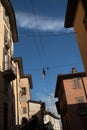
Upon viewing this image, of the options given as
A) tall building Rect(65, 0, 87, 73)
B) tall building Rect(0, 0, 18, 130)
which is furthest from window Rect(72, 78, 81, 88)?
tall building Rect(65, 0, 87, 73)

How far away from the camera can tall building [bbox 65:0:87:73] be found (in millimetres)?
12222

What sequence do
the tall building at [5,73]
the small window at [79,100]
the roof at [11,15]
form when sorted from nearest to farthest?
the tall building at [5,73] → the roof at [11,15] → the small window at [79,100]

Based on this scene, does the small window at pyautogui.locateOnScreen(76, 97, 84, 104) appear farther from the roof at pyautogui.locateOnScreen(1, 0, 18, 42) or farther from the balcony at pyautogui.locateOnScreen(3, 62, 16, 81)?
the balcony at pyautogui.locateOnScreen(3, 62, 16, 81)

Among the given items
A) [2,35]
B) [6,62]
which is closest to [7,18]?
[2,35]

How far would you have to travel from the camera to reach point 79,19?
13391 millimetres

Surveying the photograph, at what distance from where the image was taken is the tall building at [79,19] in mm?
12222

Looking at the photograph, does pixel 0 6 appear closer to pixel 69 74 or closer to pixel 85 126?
pixel 69 74

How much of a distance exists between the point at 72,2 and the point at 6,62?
31.5 feet

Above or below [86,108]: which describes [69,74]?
above

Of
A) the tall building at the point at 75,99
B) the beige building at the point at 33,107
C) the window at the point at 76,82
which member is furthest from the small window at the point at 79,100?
the beige building at the point at 33,107

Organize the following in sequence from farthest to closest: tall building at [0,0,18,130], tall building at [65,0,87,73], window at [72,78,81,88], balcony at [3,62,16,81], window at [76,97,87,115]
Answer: window at [72,78,81,88] < window at [76,97,87,115] < balcony at [3,62,16,81] < tall building at [0,0,18,130] < tall building at [65,0,87,73]

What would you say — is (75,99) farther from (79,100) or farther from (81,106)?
(81,106)

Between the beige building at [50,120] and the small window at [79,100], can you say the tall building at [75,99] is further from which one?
the beige building at [50,120]

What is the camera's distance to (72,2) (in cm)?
1314
